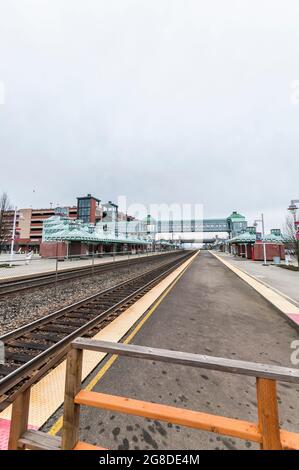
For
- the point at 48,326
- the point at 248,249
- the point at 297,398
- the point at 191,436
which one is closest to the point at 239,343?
the point at 297,398

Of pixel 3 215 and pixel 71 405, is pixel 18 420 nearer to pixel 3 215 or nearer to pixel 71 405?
pixel 71 405

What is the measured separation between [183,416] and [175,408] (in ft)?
0.32

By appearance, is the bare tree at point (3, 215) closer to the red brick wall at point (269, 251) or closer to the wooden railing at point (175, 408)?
the wooden railing at point (175, 408)

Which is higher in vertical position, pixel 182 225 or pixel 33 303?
pixel 182 225

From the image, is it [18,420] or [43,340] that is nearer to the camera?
[18,420]

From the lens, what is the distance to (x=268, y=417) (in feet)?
4.89

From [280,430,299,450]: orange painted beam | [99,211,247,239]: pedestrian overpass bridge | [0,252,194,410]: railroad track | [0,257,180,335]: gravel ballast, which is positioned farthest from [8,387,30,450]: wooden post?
[99,211,247,239]: pedestrian overpass bridge

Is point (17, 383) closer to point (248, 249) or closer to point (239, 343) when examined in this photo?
point (239, 343)

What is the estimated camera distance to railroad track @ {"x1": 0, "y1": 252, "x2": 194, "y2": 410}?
135 inches

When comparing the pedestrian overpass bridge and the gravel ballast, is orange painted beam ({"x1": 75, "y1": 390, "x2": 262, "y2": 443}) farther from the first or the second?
the pedestrian overpass bridge

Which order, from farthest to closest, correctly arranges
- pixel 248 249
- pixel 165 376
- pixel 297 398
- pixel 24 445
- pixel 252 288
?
pixel 248 249, pixel 252 288, pixel 165 376, pixel 297 398, pixel 24 445

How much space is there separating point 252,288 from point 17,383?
1144cm

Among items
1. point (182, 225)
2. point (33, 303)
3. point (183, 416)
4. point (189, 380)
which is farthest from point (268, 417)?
point (182, 225)
